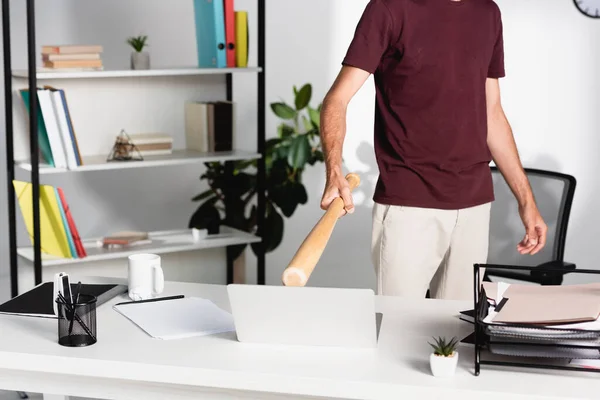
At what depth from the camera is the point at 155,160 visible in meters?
4.02

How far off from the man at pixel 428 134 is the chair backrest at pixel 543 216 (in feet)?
3.23

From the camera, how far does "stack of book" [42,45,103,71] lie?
3750 mm

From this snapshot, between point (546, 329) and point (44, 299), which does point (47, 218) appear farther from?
point (546, 329)

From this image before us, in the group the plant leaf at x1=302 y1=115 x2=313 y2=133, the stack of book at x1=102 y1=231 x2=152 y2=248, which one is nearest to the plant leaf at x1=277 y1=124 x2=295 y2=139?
the plant leaf at x1=302 y1=115 x2=313 y2=133

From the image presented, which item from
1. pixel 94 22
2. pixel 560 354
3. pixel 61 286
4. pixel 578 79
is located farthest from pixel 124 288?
pixel 578 79

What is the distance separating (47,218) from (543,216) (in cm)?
203

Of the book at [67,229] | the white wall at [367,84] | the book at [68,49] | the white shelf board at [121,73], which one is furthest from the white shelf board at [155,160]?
the white wall at [367,84]

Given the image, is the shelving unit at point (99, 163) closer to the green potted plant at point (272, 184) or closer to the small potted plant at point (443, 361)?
the green potted plant at point (272, 184)

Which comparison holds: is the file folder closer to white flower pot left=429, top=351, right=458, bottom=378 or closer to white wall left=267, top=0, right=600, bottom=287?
white wall left=267, top=0, right=600, bottom=287

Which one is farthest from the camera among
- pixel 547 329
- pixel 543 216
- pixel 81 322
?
pixel 543 216

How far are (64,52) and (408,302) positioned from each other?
2.16 metres

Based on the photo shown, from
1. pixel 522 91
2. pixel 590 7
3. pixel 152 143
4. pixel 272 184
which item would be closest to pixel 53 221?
pixel 152 143

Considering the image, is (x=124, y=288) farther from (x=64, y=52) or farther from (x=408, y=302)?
(x=64, y=52)

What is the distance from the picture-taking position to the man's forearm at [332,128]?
7.38ft
